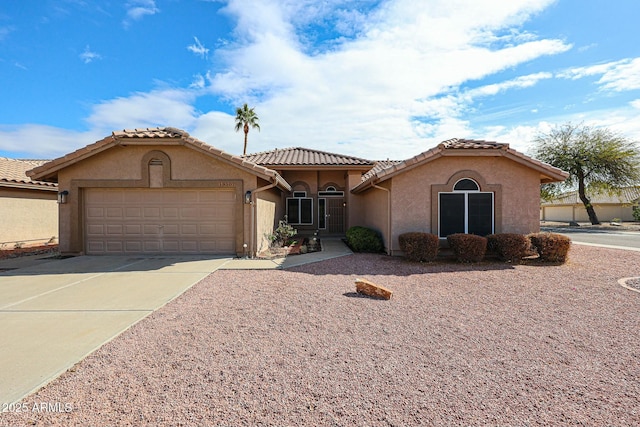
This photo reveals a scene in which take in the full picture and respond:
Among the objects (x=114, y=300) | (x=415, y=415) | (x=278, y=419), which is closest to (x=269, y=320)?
(x=278, y=419)

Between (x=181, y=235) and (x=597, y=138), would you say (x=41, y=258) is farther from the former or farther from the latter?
(x=597, y=138)

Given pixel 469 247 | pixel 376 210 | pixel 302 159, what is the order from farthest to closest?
1. pixel 302 159
2. pixel 376 210
3. pixel 469 247

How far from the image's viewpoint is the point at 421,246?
993cm

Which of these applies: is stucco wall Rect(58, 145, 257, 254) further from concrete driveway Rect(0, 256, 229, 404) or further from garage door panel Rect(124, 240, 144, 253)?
garage door panel Rect(124, 240, 144, 253)

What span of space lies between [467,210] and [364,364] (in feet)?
29.3

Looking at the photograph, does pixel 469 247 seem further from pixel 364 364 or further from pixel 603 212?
pixel 603 212

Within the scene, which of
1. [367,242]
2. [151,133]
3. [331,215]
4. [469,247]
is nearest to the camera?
[469,247]

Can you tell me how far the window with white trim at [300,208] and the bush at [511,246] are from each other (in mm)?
10566

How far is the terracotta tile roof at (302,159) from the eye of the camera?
1680 cm

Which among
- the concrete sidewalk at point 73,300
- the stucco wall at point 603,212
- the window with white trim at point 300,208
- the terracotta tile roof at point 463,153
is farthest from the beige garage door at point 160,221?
the stucco wall at point 603,212

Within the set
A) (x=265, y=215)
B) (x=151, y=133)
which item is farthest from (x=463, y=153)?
(x=151, y=133)

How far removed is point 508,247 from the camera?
32.5ft

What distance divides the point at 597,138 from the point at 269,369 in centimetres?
3822

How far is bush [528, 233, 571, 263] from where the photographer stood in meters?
9.78
